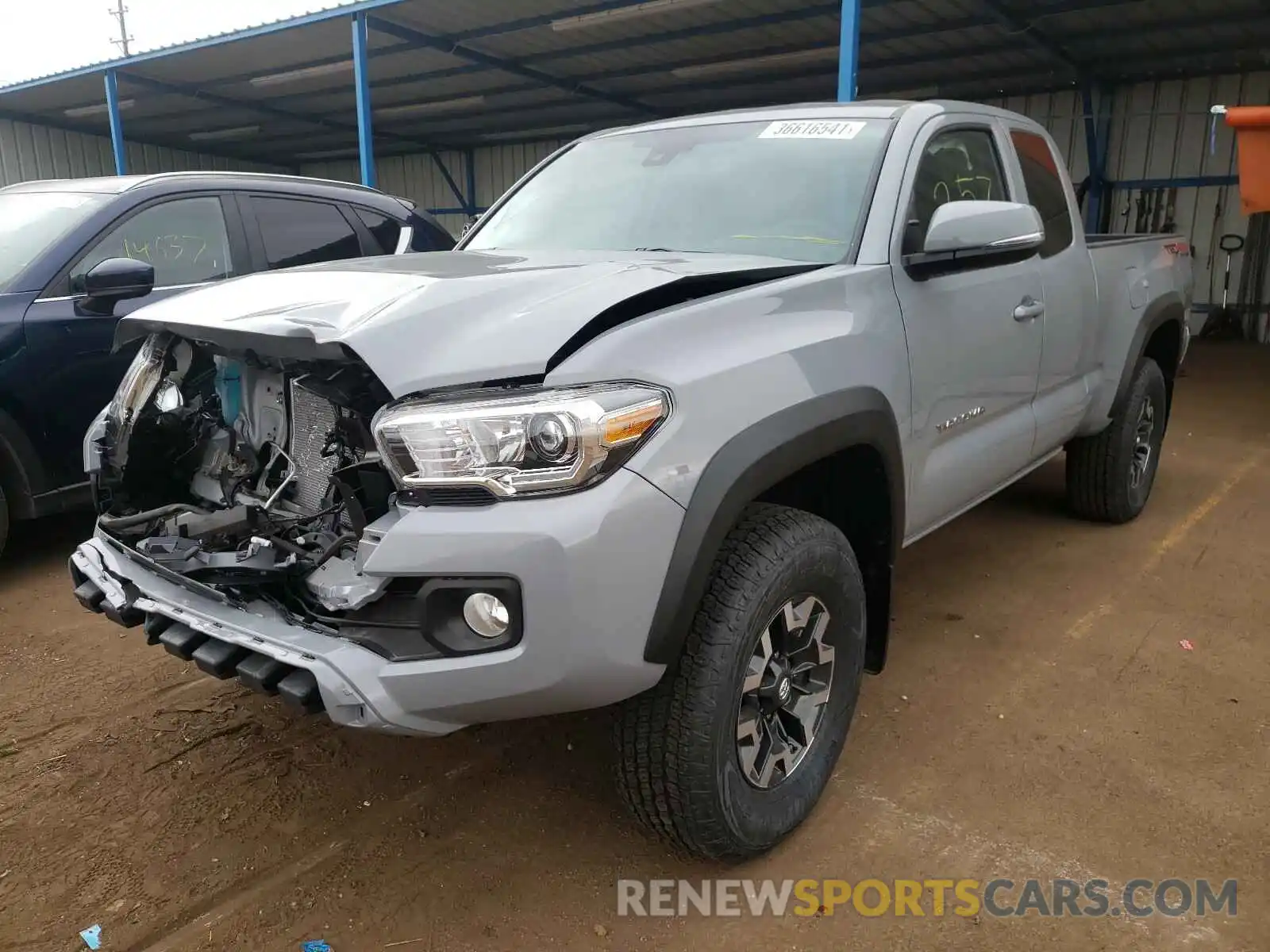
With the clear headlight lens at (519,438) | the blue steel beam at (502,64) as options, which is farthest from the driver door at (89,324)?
the blue steel beam at (502,64)

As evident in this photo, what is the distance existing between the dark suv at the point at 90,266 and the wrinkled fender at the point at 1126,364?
129 inches

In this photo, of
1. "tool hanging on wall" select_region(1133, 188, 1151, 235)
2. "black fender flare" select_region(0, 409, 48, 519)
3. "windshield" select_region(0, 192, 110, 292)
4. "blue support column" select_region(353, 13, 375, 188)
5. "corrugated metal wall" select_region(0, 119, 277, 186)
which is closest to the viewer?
"black fender flare" select_region(0, 409, 48, 519)

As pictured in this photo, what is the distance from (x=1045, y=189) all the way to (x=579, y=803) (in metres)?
3.07

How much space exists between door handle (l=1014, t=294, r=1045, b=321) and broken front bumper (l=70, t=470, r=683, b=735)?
1995 mm

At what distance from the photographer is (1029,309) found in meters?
3.36

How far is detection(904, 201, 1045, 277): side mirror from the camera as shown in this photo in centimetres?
256

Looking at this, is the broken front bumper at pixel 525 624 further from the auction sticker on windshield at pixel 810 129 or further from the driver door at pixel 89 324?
the driver door at pixel 89 324

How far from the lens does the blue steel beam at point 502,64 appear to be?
451 inches

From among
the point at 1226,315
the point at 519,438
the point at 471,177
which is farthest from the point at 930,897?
the point at 471,177

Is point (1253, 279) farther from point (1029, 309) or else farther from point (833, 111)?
point (833, 111)

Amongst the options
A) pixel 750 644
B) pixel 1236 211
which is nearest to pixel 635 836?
pixel 750 644

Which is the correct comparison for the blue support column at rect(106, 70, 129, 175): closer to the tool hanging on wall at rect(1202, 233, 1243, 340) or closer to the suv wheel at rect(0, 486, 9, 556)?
the suv wheel at rect(0, 486, 9, 556)

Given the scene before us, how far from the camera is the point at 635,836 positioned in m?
2.44

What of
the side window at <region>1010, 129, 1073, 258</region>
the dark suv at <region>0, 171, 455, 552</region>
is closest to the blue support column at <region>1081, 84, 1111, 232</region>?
the side window at <region>1010, 129, 1073, 258</region>
